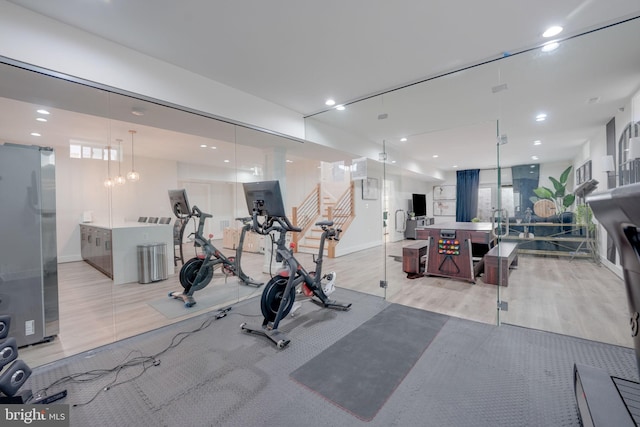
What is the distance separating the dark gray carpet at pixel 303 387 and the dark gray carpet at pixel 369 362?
65mm

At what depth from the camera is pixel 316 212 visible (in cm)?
546

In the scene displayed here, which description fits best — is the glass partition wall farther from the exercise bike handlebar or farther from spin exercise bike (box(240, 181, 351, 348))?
the exercise bike handlebar

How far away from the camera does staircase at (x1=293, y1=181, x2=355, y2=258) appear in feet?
17.2

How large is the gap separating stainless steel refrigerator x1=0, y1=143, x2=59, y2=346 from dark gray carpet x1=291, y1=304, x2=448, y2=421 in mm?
2508

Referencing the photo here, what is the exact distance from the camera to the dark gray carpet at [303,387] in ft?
5.33

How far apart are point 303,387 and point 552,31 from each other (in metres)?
3.64

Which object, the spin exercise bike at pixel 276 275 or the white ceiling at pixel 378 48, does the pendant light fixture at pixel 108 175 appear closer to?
the white ceiling at pixel 378 48

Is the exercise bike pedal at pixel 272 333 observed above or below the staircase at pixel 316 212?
below

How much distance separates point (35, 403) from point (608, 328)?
190 inches

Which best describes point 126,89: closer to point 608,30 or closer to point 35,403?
point 35,403

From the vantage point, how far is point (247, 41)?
251 cm

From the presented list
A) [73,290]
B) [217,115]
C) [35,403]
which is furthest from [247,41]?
[73,290]

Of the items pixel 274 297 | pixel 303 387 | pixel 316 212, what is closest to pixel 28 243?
pixel 274 297

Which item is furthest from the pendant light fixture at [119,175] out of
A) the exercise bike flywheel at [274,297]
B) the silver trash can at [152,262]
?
the exercise bike flywheel at [274,297]
